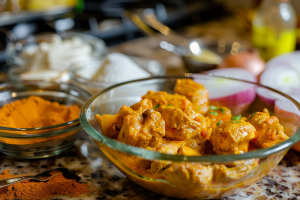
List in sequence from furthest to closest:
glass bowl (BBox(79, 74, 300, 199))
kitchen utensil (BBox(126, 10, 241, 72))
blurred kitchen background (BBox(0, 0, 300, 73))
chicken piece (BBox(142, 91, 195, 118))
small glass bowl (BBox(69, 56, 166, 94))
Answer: blurred kitchen background (BBox(0, 0, 300, 73)) < kitchen utensil (BBox(126, 10, 241, 72)) < small glass bowl (BBox(69, 56, 166, 94)) < chicken piece (BBox(142, 91, 195, 118)) < glass bowl (BBox(79, 74, 300, 199))

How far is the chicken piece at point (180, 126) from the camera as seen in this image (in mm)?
660

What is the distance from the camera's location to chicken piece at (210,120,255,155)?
2.02 ft

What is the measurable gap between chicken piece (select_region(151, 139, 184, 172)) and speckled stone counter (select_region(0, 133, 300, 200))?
0.13 m

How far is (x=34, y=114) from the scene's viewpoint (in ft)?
2.97

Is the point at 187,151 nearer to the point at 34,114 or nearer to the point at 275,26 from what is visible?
the point at 34,114

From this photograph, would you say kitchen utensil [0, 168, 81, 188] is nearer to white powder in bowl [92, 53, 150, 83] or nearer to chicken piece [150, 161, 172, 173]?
chicken piece [150, 161, 172, 173]

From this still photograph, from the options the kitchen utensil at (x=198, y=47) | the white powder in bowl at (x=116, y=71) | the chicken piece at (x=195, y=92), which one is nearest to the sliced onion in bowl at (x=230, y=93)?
the chicken piece at (x=195, y=92)

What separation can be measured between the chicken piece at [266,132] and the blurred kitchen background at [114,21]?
0.94 m

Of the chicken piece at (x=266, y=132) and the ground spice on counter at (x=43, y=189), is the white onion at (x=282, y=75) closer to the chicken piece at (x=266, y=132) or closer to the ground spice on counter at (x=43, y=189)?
the chicken piece at (x=266, y=132)

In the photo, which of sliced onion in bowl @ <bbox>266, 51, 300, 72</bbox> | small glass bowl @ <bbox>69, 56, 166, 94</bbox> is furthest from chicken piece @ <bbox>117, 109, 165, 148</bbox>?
sliced onion in bowl @ <bbox>266, 51, 300, 72</bbox>

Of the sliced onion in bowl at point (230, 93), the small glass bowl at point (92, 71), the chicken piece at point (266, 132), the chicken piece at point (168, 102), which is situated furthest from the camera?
Result: the small glass bowl at point (92, 71)

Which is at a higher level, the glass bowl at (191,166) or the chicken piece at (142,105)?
the chicken piece at (142,105)

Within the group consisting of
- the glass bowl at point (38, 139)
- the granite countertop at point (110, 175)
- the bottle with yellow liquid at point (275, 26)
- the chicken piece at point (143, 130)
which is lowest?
the granite countertop at point (110, 175)

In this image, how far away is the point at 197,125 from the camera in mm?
672
